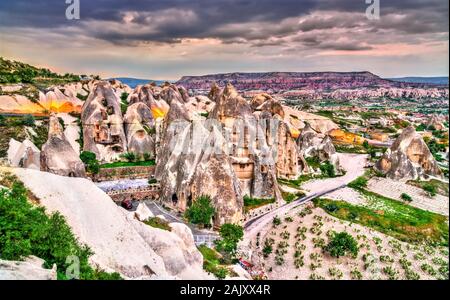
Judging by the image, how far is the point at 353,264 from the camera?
21609 mm

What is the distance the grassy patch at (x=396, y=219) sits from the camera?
84.8 ft

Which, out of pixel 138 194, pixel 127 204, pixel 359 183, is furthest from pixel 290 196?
pixel 127 204

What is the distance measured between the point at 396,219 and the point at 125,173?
2322 centimetres

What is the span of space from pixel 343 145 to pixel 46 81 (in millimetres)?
47669

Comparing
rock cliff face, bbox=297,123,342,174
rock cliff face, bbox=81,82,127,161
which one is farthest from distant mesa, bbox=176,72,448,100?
rock cliff face, bbox=81,82,127,161

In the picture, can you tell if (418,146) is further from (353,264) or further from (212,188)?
(212,188)

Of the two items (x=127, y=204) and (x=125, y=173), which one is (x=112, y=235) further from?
(x=125, y=173)

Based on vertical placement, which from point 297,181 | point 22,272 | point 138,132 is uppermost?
point 138,132

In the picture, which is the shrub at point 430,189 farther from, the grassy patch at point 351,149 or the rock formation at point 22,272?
the rock formation at point 22,272

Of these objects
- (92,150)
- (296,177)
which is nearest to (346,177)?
(296,177)

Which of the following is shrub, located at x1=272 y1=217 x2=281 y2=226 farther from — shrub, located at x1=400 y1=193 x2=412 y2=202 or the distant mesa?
the distant mesa

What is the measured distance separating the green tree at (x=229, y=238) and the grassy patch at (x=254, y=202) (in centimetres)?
646

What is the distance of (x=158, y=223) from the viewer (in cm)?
1992

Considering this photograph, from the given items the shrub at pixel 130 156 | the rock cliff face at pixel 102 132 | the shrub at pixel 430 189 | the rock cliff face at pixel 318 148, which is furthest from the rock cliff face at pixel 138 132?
the shrub at pixel 430 189
